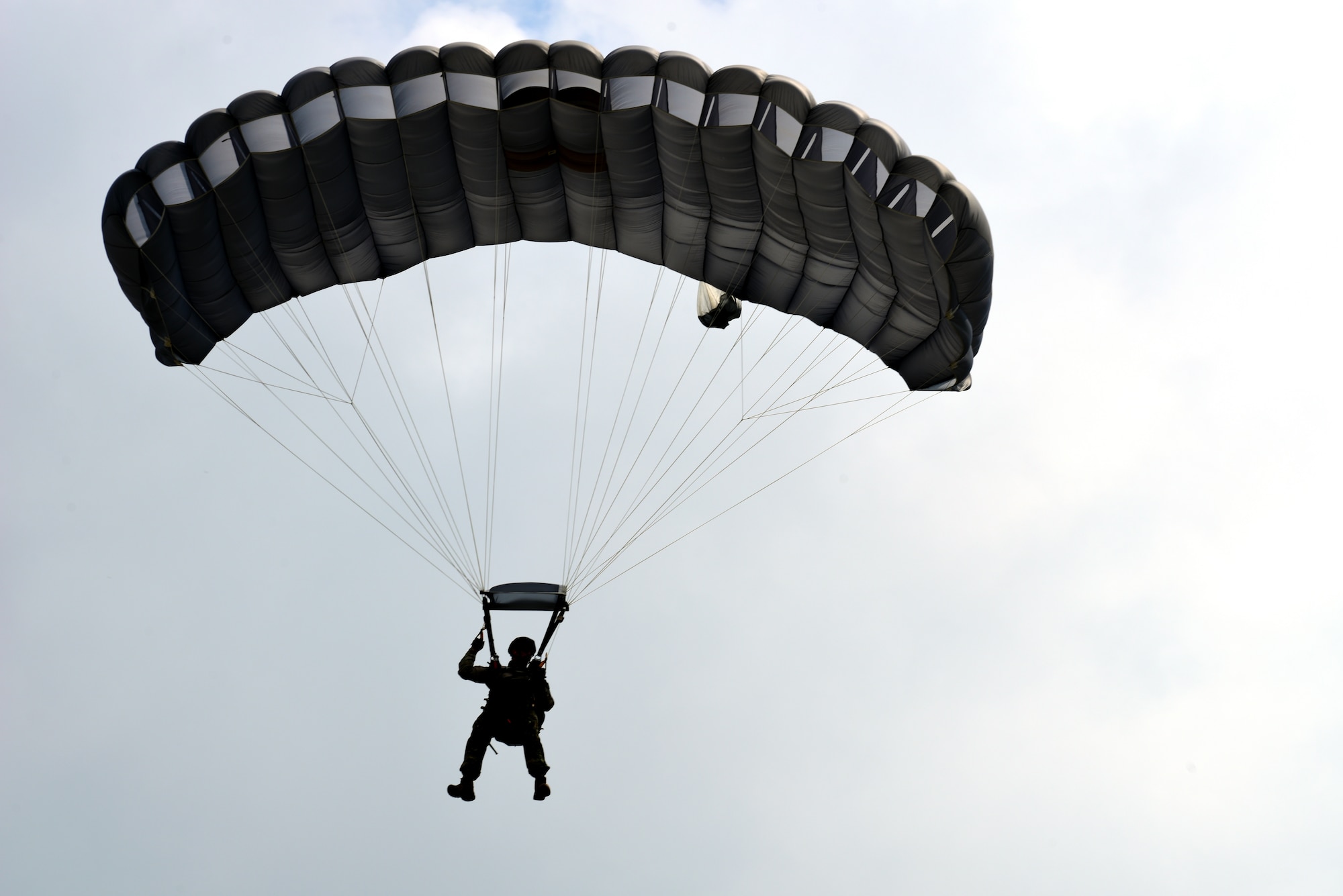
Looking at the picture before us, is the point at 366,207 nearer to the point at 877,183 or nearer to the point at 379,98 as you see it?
the point at 379,98

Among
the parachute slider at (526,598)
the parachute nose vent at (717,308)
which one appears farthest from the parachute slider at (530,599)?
the parachute nose vent at (717,308)

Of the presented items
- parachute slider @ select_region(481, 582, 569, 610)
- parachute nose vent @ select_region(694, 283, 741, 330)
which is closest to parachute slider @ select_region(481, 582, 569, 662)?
parachute slider @ select_region(481, 582, 569, 610)

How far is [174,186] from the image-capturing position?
10.8 m

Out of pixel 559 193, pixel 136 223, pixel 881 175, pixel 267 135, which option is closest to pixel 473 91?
pixel 559 193

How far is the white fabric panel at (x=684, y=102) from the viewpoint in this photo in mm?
10508

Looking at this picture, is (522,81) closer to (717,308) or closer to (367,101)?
(367,101)

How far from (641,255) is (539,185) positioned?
131 centimetres

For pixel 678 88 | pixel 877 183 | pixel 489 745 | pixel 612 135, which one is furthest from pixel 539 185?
pixel 489 745

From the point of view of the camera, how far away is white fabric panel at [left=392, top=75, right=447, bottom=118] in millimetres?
10773

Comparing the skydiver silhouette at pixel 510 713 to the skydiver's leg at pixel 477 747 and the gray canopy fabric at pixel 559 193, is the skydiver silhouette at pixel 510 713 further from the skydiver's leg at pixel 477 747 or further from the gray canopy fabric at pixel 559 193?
the gray canopy fabric at pixel 559 193

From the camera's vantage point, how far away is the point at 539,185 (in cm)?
1187

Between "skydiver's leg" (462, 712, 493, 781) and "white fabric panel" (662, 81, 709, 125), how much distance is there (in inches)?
210

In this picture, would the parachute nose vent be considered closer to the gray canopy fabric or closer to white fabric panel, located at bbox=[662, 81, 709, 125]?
the gray canopy fabric

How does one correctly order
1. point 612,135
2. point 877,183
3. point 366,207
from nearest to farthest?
point 877,183 < point 612,135 < point 366,207
